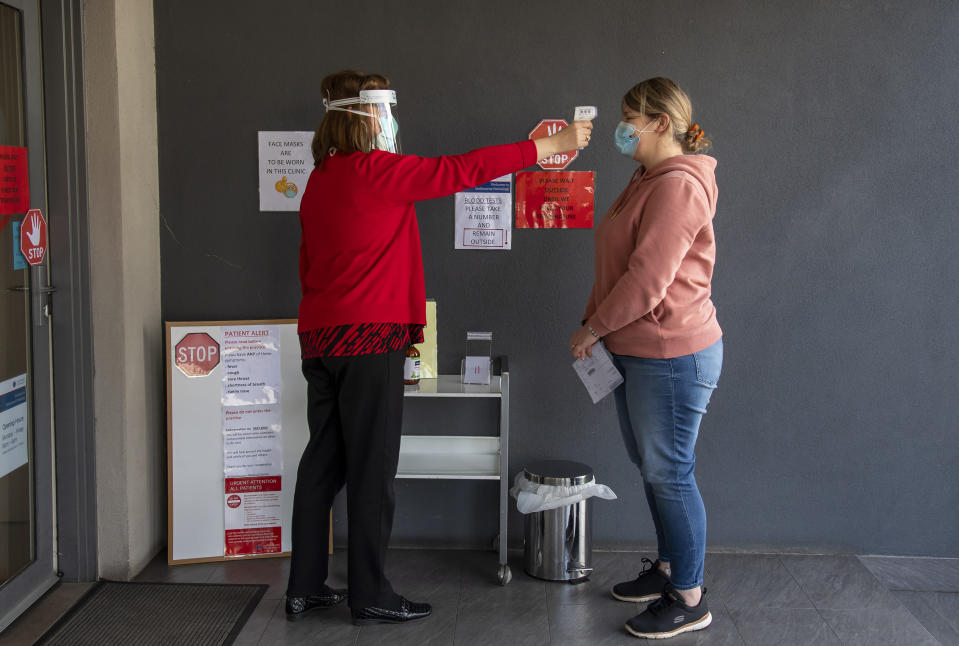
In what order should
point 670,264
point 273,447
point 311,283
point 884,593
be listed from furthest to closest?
1. point 273,447
2. point 884,593
3. point 311,283
4. point 670,264

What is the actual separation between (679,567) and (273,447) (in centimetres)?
148

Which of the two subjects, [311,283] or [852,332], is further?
[852,332]

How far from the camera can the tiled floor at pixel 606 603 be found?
2.54 metres

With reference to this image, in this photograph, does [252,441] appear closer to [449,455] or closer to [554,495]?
[449,455]

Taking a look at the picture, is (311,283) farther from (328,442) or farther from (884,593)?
(884,593)

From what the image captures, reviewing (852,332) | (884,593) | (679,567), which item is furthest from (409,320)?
(884,593)

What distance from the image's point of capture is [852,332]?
10.1 ft

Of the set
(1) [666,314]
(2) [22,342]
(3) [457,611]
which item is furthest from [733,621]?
(2) [22,342]

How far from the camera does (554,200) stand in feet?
9.98

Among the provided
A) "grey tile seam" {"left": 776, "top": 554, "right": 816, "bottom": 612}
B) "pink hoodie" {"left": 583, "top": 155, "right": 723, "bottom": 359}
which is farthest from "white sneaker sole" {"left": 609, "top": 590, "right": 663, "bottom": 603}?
"pink hoodie" {"left": 583, "top": 155, "right": 723, "bottom": 359}

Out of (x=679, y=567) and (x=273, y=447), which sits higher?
(x=273, y=447)

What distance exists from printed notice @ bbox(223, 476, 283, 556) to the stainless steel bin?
0.94 m

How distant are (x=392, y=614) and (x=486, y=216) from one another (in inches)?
55.2

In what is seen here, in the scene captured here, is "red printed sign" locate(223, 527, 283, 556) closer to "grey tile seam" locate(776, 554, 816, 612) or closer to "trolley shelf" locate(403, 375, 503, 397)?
"trolley shelf" locate(403, 375, 503, 397)
